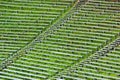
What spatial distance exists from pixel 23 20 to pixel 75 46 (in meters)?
3.04

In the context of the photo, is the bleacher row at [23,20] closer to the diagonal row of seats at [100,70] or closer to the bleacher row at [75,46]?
the bleacher row at [75,46]

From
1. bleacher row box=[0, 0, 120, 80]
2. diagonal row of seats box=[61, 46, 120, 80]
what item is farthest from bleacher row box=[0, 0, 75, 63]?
diagonal row of seats box=[61, 46, 120, 80]

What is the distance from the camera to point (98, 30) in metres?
14.7

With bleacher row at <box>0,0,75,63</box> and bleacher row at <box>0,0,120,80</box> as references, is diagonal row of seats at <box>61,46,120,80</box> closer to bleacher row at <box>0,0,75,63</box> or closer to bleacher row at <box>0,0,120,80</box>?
bleacher row at <box>0,0,120,80</box>

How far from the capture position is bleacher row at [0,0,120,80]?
43.7 feet

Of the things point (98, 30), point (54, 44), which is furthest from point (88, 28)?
point (54, 44)

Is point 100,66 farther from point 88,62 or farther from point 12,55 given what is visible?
point 12,55

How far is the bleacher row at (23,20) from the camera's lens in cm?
1509

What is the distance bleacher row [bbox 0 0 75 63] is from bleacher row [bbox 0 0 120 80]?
5cm

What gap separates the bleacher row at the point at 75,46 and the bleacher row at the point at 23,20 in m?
0.05

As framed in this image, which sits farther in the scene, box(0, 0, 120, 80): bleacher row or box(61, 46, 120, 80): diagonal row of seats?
box(0, 0, 120, 80): bleacher row

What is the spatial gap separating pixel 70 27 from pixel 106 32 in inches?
62.8

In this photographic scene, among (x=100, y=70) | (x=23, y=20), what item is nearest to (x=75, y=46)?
(x=100, y=70)

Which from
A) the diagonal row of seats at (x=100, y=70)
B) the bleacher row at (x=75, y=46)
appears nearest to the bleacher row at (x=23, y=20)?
the bleacher row at (x=75, y=46)
